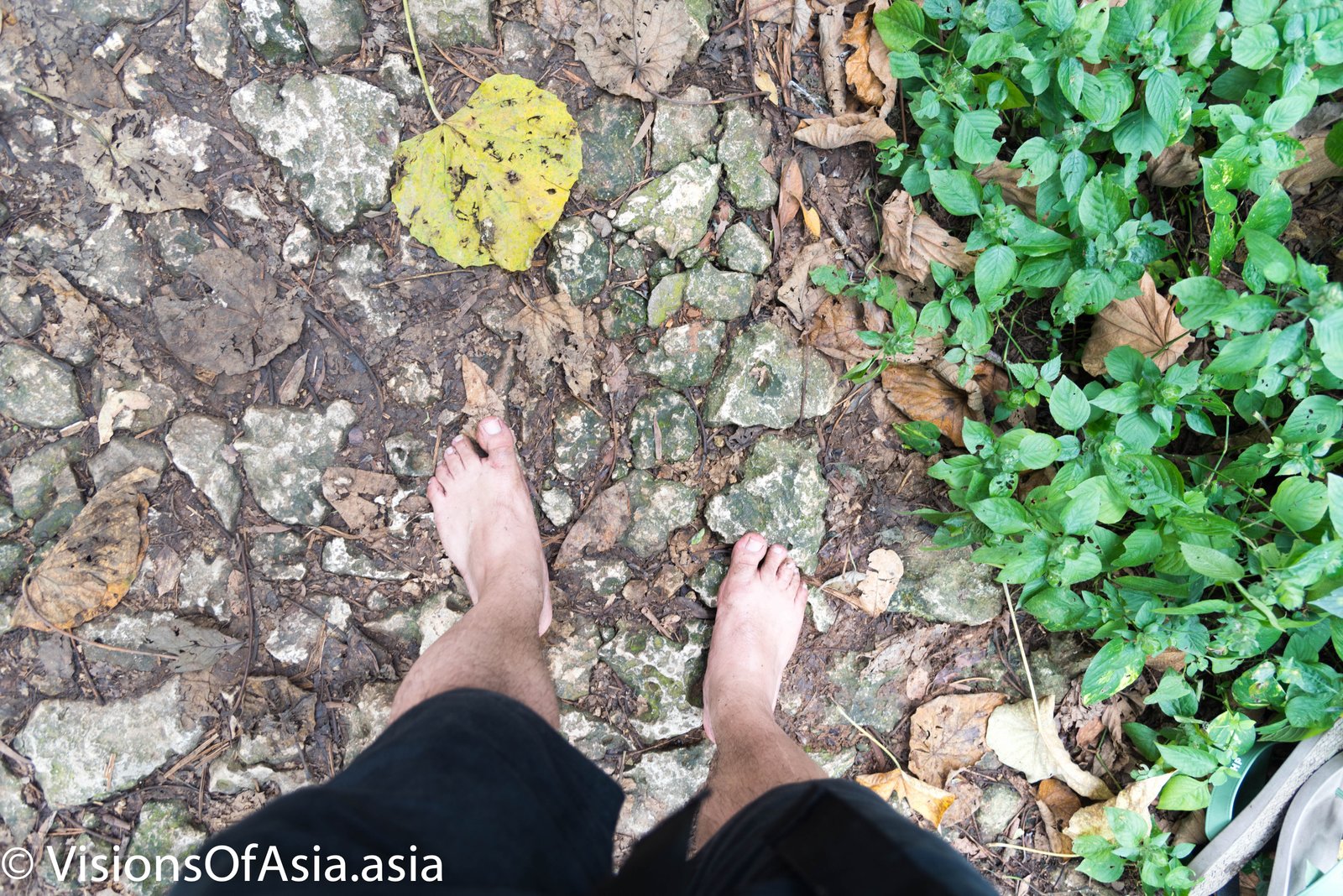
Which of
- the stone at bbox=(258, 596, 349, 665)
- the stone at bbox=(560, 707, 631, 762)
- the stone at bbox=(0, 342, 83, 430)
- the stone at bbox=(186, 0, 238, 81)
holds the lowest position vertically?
the stone at bbox=(560, 707, 631, 762)

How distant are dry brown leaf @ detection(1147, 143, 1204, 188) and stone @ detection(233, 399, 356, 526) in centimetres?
239

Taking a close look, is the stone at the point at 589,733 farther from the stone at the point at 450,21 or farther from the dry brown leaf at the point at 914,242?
the stone at the point at 450,21

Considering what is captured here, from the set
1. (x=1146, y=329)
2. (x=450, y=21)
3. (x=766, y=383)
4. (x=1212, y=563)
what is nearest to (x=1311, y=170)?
(x=1146, y=329)

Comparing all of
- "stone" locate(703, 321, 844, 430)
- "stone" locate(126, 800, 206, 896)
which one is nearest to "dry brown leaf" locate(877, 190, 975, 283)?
"stone" locate(703, 321, 844, 430)

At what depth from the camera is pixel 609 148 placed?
2.08 m

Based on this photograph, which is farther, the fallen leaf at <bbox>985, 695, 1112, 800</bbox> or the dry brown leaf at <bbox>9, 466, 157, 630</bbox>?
the fallen leaf at <bbox>985, 695, 1112, 800</bbox>

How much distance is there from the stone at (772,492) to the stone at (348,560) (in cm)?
103

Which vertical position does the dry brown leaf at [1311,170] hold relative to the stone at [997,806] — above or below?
above

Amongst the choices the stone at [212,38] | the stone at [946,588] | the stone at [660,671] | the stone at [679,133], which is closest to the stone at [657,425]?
the stone at [660,671]

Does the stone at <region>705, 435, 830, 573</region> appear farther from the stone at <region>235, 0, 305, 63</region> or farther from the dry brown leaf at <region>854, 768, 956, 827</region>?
the stone at <region>235, 0, 305, 63</region>

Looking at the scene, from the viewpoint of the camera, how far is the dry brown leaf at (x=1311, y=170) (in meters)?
1.83

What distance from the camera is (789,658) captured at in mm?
2254

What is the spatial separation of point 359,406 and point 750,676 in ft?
4.61

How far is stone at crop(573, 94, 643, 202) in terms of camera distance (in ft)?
6.80
